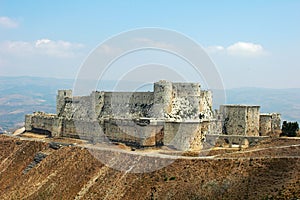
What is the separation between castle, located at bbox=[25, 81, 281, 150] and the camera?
58.6m

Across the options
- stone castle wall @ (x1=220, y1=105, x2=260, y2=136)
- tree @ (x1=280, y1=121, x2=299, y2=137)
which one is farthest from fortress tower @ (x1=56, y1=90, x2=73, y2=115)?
tree @ (x1=280, y1=121, x2=299, y2=137)

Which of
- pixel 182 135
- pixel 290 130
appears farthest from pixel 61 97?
pixel 290 130

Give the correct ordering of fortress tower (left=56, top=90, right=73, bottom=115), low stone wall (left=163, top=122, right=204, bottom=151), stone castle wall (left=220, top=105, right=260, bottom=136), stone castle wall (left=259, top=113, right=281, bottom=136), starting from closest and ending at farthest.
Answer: low stone wall (left=163, top=122, right=204, bottom=151)
stone castle wall (left=220, top=105, right=260, bottom=136)
stone castle wall (left=259, top=113, right=281, bottom=136)
fortress tower (left=56, top=90, right=73, bottom=115)

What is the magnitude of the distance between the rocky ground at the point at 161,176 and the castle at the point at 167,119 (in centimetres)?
395

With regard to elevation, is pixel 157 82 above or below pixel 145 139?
above

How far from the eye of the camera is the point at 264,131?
65625mm

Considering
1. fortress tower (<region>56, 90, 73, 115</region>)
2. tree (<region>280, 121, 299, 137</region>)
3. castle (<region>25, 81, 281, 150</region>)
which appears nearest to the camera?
castle (<region>25, 81, 281, 150</region>)

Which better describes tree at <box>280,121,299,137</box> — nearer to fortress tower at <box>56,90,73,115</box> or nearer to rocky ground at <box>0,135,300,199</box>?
rocky ground at <box>0,135,300,199</box>

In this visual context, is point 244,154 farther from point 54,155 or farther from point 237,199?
Result: point 54,155

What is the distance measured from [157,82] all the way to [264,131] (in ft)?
64.3

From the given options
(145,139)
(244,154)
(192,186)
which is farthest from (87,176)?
(244,154)

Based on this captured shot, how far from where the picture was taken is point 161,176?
156ft

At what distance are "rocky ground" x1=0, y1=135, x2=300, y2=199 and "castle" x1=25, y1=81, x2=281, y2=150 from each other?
3.95 metres

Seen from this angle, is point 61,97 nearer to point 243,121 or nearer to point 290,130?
point 243,121
